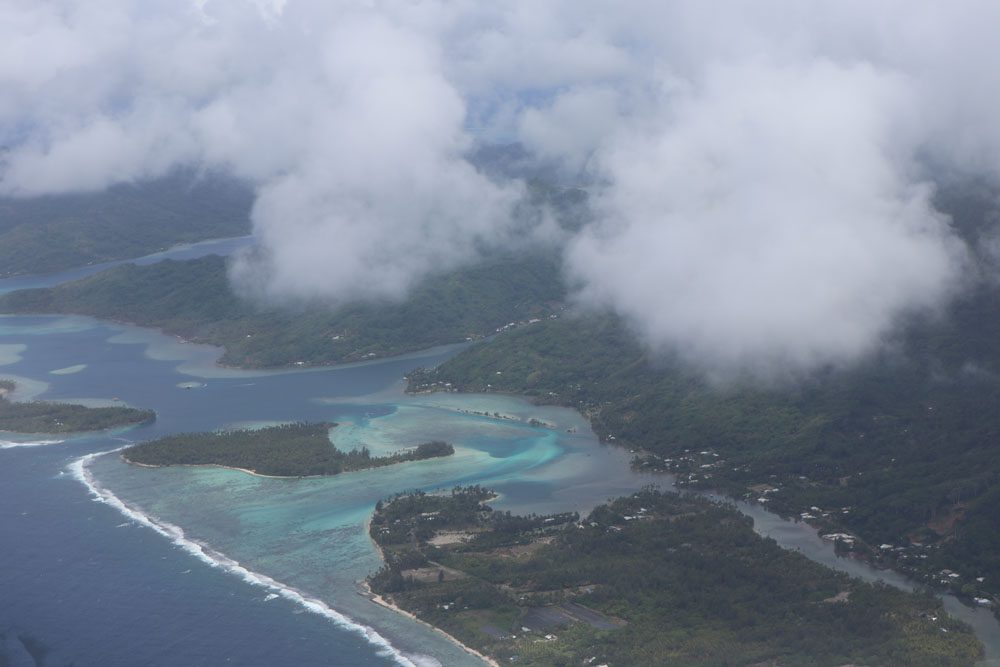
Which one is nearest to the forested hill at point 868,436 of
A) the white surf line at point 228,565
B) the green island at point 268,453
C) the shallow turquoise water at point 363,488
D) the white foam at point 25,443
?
the shallow turquoise water at point 363,488

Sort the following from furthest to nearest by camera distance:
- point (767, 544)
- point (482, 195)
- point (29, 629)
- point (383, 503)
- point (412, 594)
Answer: point (482, 195)
point (383, 503)
point (767, 544)
point (412, 594)
point (29, 629)

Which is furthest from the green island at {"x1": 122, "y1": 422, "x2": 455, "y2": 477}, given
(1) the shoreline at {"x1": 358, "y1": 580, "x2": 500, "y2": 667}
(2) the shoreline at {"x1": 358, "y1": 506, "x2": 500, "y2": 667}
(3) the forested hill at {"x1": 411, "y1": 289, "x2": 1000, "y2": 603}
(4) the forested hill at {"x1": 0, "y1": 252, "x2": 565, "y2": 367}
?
(4) the forested hill at {"x1": 0, "y1": 252, "x2": 565, "y2": 367}

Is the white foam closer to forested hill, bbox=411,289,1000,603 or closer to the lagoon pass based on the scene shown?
the lagoon pass

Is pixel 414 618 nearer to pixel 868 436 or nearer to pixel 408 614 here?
pixel 408 614

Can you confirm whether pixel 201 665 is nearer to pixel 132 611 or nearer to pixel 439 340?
pixel 132 611

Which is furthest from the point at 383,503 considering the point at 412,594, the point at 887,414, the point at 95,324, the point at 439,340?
the point at 95,324

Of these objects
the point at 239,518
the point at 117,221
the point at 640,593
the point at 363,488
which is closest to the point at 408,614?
the point at 640,593

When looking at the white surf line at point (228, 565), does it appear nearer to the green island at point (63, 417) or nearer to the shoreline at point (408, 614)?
→ the shoreline at point (408, 614)
